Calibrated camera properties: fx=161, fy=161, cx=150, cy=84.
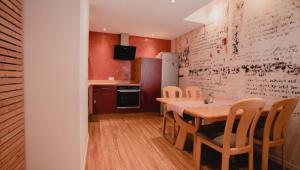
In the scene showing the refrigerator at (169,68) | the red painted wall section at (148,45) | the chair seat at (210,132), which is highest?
the red painted wall section at (148,45)

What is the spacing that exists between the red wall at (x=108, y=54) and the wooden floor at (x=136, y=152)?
174cm

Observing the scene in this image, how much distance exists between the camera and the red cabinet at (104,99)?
4.19m

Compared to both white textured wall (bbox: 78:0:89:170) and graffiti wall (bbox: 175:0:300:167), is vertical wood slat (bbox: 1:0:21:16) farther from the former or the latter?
graffiti wall (bbox: 175:0:300:167)

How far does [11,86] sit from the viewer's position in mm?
1271

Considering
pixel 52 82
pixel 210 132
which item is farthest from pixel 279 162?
pixel 52 82

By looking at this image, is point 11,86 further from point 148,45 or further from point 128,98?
point 148,45

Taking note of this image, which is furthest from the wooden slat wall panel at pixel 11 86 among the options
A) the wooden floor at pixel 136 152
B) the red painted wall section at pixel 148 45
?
the red painted wall section at pixel 148 45

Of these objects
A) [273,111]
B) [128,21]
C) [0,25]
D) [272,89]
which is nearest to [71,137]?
[0,25]

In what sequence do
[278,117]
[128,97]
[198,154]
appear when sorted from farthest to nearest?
[128,97] → [198,154] → [278,117]

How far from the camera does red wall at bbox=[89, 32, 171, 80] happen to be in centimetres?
463

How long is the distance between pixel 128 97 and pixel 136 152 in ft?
7.54

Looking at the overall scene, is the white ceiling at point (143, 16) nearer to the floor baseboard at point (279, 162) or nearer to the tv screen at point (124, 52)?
the tv screen at point (124, 52)

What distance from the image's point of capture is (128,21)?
3.68 metres

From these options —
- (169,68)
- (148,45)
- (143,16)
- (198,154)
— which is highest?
(143,16)
